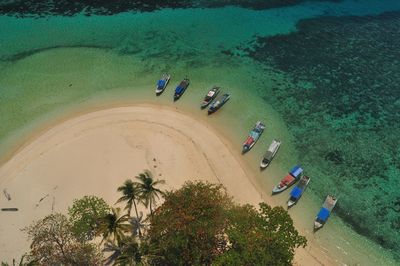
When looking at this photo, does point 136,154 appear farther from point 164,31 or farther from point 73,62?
point 164,31

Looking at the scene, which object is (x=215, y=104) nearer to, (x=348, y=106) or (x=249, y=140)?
(x=249, y=140)

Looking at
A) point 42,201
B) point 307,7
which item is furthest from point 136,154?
point 307,7

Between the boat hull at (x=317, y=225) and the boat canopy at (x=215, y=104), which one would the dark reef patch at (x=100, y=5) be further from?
the boat hull at (x=317, y=225)

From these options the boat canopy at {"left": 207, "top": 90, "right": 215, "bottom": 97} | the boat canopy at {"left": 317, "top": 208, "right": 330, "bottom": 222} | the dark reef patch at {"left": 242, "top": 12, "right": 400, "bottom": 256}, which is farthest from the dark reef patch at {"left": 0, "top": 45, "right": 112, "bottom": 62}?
the boat canopy at {"left": 317, "top": 208, "right": 330, "bottom": 222}

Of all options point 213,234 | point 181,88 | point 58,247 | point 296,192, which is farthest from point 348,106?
point 58,247

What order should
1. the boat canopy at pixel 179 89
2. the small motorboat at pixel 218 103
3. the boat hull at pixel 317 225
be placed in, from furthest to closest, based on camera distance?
1. the boat canopy at pixel 179 89
2. the small motorboat at pixel 218 103
3. the boat hull at pixel 317 225

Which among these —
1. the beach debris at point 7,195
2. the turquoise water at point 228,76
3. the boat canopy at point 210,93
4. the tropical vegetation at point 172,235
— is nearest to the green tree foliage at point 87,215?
the tropical vegetation at point 172,235
